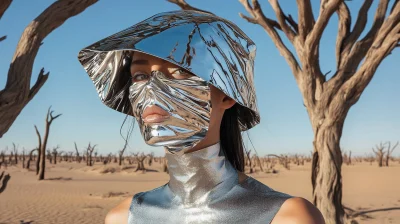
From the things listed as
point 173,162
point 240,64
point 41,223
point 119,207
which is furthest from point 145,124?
point 41,223

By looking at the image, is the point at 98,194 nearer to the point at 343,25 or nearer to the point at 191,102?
the point at 343,25

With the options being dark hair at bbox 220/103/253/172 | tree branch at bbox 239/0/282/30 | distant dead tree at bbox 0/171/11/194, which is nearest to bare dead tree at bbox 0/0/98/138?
distant dead tree at bbox 0/171/11/194

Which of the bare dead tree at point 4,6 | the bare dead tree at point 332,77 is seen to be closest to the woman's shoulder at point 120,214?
the bare dead tree at point 4,6

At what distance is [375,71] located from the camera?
673cm

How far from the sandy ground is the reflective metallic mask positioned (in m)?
10.0

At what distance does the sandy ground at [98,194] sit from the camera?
13.7 meters

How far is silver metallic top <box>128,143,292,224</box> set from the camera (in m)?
1.42

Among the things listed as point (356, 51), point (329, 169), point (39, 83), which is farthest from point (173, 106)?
point (356, 51)

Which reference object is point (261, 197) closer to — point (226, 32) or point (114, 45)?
point (226, 32)

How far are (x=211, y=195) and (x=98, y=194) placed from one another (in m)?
18.5

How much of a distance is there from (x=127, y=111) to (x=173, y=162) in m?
0.28

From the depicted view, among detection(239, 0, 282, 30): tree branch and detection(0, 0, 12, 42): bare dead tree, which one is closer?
detection(0, 0, 12, 42): bare dead tree

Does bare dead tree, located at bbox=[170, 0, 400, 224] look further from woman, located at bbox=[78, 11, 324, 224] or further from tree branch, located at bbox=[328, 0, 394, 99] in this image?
woman, located at bbox=[78, 11, 324, 224]

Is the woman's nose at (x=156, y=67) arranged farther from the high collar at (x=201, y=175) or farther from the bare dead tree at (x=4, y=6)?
the bare dead tree at (x=4, y=6)
